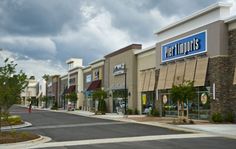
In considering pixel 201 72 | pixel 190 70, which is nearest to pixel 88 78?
pixel 190 70

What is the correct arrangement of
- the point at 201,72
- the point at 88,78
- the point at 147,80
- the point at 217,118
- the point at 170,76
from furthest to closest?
the point at 88,78, the point at 147,80, the point at 170,76, the point at 201,72, the point at 217,118

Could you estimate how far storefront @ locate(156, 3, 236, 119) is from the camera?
34.4 meters

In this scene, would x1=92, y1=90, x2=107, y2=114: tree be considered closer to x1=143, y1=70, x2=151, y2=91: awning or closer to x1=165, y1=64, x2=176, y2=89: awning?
x1=143, y1=70, x2=151, y2=91: awning

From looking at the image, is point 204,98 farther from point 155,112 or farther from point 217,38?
point 155,112

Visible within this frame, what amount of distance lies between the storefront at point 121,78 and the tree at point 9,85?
1074 inches

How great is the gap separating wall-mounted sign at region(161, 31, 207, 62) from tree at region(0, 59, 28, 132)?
1748cm

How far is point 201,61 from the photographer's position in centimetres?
3719

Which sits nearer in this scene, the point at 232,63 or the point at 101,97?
the point at 232,63

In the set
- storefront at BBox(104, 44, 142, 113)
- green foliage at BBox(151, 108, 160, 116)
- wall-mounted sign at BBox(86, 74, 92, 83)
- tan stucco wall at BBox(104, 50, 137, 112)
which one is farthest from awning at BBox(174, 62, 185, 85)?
wall-mounted sign at BBox(86, 74, 92, 83)

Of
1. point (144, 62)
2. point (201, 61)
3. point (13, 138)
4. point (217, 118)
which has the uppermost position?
point (144, 62)

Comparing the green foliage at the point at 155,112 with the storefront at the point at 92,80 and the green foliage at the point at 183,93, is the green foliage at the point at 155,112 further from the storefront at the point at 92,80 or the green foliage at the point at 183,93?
the storefront at the point at 92,80

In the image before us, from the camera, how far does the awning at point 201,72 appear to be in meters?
36.4

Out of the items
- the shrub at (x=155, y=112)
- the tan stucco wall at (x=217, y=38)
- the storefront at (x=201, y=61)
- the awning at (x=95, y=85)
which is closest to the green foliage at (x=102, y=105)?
the awning at (x=95, y=85)

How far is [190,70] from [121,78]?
21.7 metres
